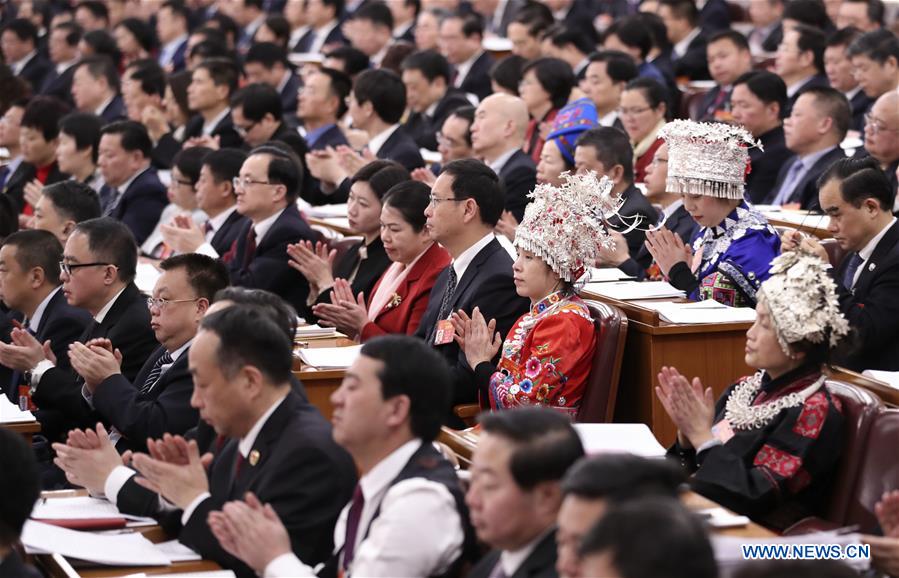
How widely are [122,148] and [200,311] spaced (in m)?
3.20

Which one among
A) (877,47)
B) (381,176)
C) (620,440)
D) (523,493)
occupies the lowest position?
(620,440)

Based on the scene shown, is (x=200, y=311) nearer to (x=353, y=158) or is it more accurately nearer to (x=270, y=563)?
(x=270, y=563)

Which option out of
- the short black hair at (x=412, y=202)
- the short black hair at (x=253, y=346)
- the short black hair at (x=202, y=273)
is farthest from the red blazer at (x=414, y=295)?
the short black hair at (x=253, y=346)

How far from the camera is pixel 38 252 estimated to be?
4395 mm

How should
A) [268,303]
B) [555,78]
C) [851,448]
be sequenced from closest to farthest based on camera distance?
[851,448], [268,303], [555,78]

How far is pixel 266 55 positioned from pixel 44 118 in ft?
8.59

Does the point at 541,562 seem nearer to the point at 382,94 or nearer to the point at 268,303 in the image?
the point at 268,303

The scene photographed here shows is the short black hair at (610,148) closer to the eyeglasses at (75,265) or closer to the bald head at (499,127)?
the bald head at (499,127)

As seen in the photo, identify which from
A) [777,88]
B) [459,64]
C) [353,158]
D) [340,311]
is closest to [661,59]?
[459,64]

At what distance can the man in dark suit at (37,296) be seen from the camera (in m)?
4.31

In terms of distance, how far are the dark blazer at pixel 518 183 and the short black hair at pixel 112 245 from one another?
7.35 feet

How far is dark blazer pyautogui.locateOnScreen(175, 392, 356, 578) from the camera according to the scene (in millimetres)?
2629

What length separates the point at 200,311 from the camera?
147 inches

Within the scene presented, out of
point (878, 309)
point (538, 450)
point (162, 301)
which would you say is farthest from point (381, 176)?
point (538, 450)
